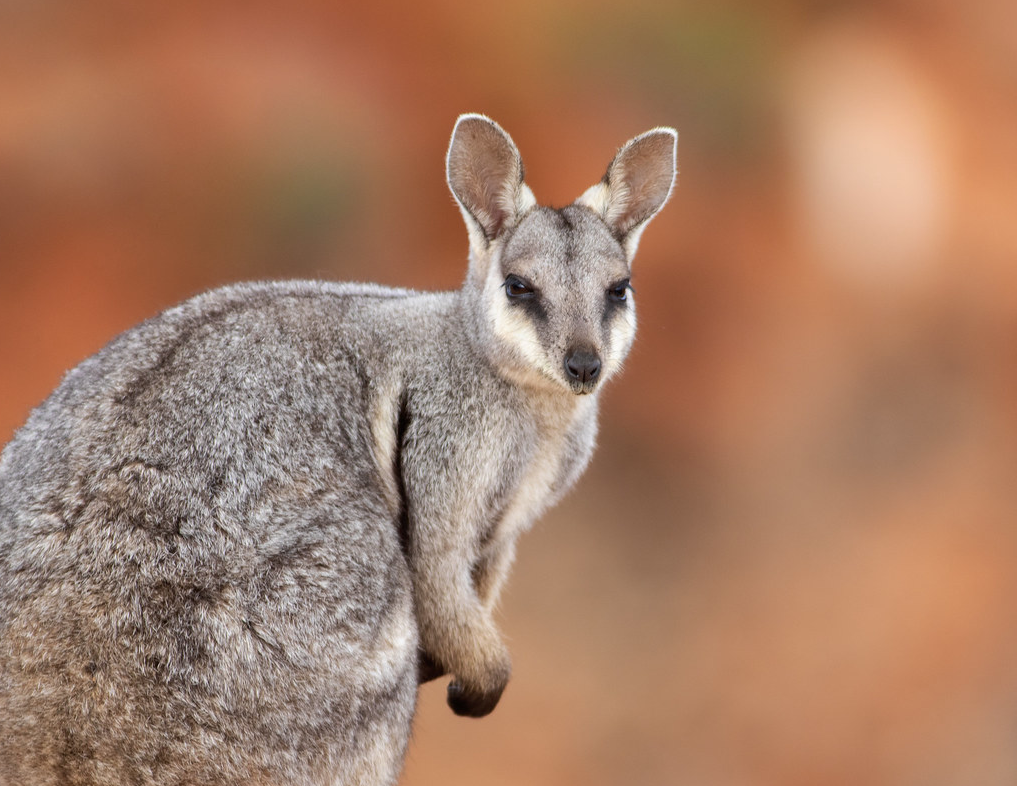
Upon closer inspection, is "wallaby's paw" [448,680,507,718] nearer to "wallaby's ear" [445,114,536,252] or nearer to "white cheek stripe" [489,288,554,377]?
"white cheek stripe" [489,288,554,377]

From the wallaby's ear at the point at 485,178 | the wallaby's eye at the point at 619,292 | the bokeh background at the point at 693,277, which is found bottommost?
the bokeh background at the point at 693,277

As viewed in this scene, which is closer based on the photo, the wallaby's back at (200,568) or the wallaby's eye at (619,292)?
the wallaby's back at (200,568)

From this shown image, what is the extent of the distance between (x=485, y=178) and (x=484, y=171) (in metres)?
0.02

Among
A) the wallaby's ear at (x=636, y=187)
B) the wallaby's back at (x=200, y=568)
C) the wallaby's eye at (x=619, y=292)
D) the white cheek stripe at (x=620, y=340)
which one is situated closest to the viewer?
the wallaby's back at (x=200, y=568)

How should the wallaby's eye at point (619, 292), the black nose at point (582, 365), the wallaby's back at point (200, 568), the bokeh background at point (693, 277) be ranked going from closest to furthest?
the wallaby's back at point (200, 568), the black nose at point (582, 365), the wallaby's eye at point (619, 292), the bokeh background at point (693, 277)

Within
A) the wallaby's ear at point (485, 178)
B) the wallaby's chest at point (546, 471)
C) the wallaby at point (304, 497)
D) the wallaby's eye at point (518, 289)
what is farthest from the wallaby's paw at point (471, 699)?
the wallaby's ear at point (485, 178)

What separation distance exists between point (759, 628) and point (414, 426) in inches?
273

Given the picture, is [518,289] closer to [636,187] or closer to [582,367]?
[582,367]

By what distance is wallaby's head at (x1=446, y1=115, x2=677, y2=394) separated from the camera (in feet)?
12.0

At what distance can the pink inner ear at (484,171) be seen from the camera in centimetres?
388

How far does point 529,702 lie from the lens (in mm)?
9367

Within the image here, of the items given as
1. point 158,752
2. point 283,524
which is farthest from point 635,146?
point 158,752

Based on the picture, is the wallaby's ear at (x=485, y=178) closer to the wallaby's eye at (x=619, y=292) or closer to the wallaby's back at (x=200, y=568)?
the wallaby's eye at (x=619, y=292)

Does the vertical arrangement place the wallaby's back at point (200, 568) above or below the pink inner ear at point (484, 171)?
below
